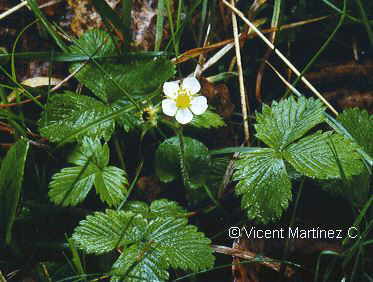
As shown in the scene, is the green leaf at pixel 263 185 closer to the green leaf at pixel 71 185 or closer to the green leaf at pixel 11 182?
the green leaf at pixel 71 185

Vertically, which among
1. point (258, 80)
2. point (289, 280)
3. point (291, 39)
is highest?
point (291, 39)

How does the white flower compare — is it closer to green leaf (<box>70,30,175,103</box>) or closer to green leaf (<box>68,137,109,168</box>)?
green leaf (<box>70,30,175,103</box>)

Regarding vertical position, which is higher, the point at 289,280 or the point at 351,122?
the point at 351,122

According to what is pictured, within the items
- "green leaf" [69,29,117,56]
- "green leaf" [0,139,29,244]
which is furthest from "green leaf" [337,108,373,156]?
"green leaf" [0,139,29,244]

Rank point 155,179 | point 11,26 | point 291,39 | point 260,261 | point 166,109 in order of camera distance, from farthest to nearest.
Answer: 1. point 291,39
2. point 11,26
3. point 155,179
4. point 166,109
5. point 260,261

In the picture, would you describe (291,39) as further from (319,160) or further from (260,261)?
(260,261)

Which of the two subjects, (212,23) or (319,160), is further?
(212,23)

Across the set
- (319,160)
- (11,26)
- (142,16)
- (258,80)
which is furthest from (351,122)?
(11,26)
